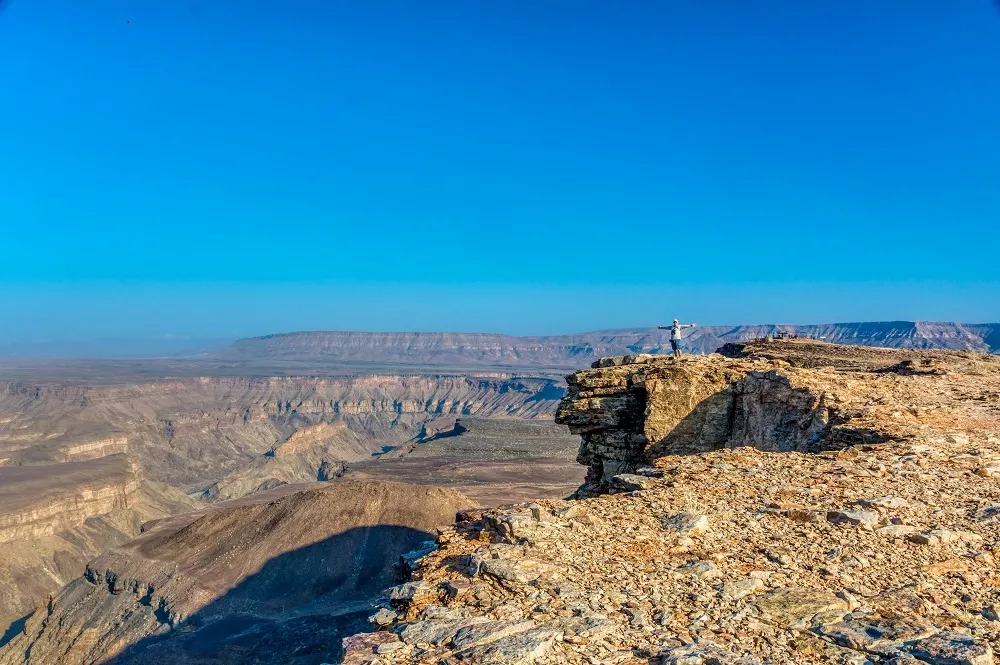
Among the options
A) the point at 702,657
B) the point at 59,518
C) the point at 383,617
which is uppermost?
the point at 702,657

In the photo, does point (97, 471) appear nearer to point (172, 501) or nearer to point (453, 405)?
point (172, 501)

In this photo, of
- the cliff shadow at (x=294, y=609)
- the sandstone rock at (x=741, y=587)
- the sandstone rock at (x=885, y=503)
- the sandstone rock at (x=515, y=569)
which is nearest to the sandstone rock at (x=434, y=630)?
the sandstone rock at (x=515, y=569)

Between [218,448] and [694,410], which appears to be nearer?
[694,410]

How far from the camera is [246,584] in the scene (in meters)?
37.0

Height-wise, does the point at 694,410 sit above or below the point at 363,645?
above

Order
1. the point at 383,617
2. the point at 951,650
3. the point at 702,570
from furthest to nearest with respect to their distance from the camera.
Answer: the point at 702,570, the point at 383,617, the point at 951,650

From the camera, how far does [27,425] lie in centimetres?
11119

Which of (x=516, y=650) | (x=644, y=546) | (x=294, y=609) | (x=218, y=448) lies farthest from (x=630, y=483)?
(x=218, y=448)

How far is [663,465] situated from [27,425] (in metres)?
128

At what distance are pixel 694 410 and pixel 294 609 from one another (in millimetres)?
24318

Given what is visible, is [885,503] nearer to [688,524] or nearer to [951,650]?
[688,524]

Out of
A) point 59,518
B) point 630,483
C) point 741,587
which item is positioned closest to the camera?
point 741,587

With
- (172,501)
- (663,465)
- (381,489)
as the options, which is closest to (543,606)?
(663,465)

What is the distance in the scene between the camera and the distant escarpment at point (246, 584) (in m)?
30.9
